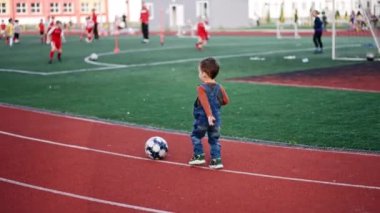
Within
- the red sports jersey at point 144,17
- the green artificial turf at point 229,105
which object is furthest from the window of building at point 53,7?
the red sports jersey at point 144,17

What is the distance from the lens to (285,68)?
78.9 feet

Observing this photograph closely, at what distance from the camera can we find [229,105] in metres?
15.1

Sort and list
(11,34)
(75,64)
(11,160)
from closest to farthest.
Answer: (11,160)
(75,64)
(11,34)

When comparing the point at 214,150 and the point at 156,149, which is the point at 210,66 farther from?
the point at 156,149

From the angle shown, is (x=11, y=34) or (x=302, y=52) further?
(x=11, y=34)

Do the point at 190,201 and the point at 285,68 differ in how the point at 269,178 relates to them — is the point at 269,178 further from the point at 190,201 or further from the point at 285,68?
the point at 285,68

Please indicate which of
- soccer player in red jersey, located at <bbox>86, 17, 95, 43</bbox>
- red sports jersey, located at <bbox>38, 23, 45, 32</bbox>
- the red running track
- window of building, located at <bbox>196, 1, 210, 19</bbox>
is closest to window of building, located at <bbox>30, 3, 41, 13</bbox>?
red sports jersey, located at <bbox>38, 23, 45, 32</bbox>

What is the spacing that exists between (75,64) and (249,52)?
983cm

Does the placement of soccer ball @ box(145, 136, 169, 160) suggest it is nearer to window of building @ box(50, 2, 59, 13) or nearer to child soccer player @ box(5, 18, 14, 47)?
window of building @ box(50, 2, 59, 13)

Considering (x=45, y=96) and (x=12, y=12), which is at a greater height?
(x=12, y=12)

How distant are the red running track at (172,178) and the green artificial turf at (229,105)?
4.05 ft

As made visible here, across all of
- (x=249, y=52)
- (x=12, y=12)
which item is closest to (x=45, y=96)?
(x=12, y=12)

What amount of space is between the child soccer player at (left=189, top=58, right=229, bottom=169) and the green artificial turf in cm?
211

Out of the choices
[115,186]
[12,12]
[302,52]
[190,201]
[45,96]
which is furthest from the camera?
[302,52]
